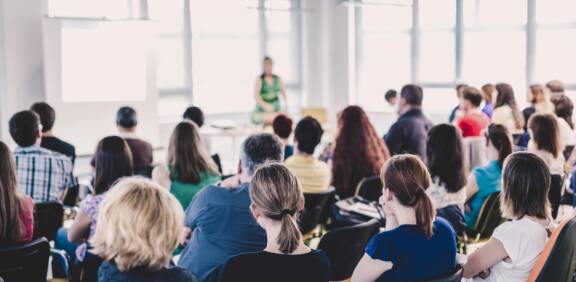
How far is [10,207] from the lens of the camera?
11.7 ft

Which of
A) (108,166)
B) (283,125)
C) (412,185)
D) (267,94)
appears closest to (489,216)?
(283,125)

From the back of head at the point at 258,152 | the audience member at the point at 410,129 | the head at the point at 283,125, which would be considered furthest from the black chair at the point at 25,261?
the audience member at the point at 410,129

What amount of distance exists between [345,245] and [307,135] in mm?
1579

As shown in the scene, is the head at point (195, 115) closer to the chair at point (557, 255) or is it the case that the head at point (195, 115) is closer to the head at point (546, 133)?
the head at point (546, 133)

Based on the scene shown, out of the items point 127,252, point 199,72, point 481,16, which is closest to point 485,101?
point 481,16

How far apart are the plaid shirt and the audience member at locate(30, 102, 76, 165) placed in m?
0.63

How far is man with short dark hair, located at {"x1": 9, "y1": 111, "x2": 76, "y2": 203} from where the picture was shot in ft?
16.0

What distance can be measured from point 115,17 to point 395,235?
7047 millimetres

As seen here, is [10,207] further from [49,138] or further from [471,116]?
[471,116]

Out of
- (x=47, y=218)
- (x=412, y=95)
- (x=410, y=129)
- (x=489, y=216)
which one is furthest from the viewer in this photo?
(x=412, y=95)

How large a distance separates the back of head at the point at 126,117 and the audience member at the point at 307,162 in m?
1.56

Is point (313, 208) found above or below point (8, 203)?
below

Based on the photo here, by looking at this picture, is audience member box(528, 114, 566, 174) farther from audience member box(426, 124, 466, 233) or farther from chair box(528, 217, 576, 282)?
chair box(528, 217, 576, 282)

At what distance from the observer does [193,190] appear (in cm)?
463
